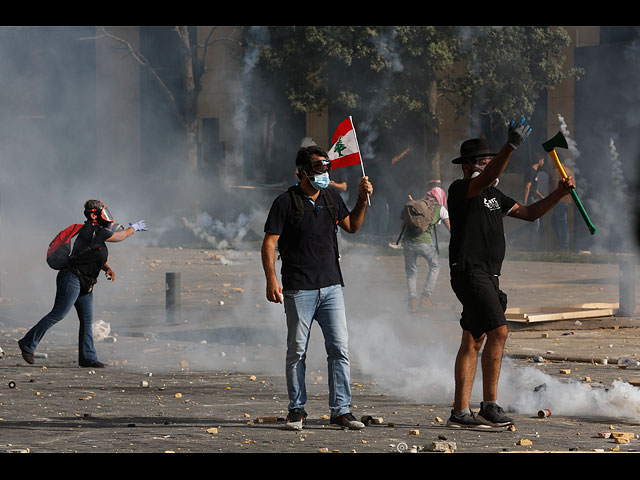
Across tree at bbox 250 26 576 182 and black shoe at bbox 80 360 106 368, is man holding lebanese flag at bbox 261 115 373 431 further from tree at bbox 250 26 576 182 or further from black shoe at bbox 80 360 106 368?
tree at bbox 250 26 576 182

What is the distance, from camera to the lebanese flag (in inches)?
270

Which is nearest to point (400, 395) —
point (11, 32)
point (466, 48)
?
point (11, 32)

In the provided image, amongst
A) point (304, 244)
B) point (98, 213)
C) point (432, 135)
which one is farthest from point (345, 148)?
point (432, 135)

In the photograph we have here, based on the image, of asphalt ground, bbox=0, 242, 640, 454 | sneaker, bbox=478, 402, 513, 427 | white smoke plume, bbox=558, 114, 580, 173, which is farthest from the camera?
white smoke plume, bbox=558, 114, 580, 173

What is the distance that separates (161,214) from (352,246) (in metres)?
5.84

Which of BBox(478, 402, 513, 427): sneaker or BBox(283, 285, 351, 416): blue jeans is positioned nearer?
BBox(478, 402, 513, 427): sneaker

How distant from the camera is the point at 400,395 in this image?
7.59 m

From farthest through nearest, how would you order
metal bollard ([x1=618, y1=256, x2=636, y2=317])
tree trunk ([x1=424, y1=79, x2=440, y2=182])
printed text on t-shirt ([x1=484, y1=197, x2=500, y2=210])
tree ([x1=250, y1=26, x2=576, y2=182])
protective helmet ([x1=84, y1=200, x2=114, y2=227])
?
tree trunk ([x1=424, y1=79, x2=440, y2=182]) → tree ([x1=250, y1=26, x2=576, y2=182]) → metal bollard ([x1=618, y1=256, x2=636, y2=317]) → protective helmet ([x1=84, y1=200, x2=114, y2=227]) → printed text on t-shirt ([x1=484, y1=197, x2=500, y2=210])

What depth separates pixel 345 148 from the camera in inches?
273

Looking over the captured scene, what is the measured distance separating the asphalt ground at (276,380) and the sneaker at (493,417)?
44 millimetres

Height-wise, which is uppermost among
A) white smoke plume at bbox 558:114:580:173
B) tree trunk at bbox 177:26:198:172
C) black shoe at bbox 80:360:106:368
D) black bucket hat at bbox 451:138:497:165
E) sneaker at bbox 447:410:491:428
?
tree trunk at bbox 177:26:198:172

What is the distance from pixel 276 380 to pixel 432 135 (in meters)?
16.1

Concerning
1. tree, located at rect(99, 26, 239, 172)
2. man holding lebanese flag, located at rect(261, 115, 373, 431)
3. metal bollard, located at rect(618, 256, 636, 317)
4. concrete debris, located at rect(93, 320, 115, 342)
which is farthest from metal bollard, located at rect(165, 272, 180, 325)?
tree, located at rect(99, 26, 239, 172)

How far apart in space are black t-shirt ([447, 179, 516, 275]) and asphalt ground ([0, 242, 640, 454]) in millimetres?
916
